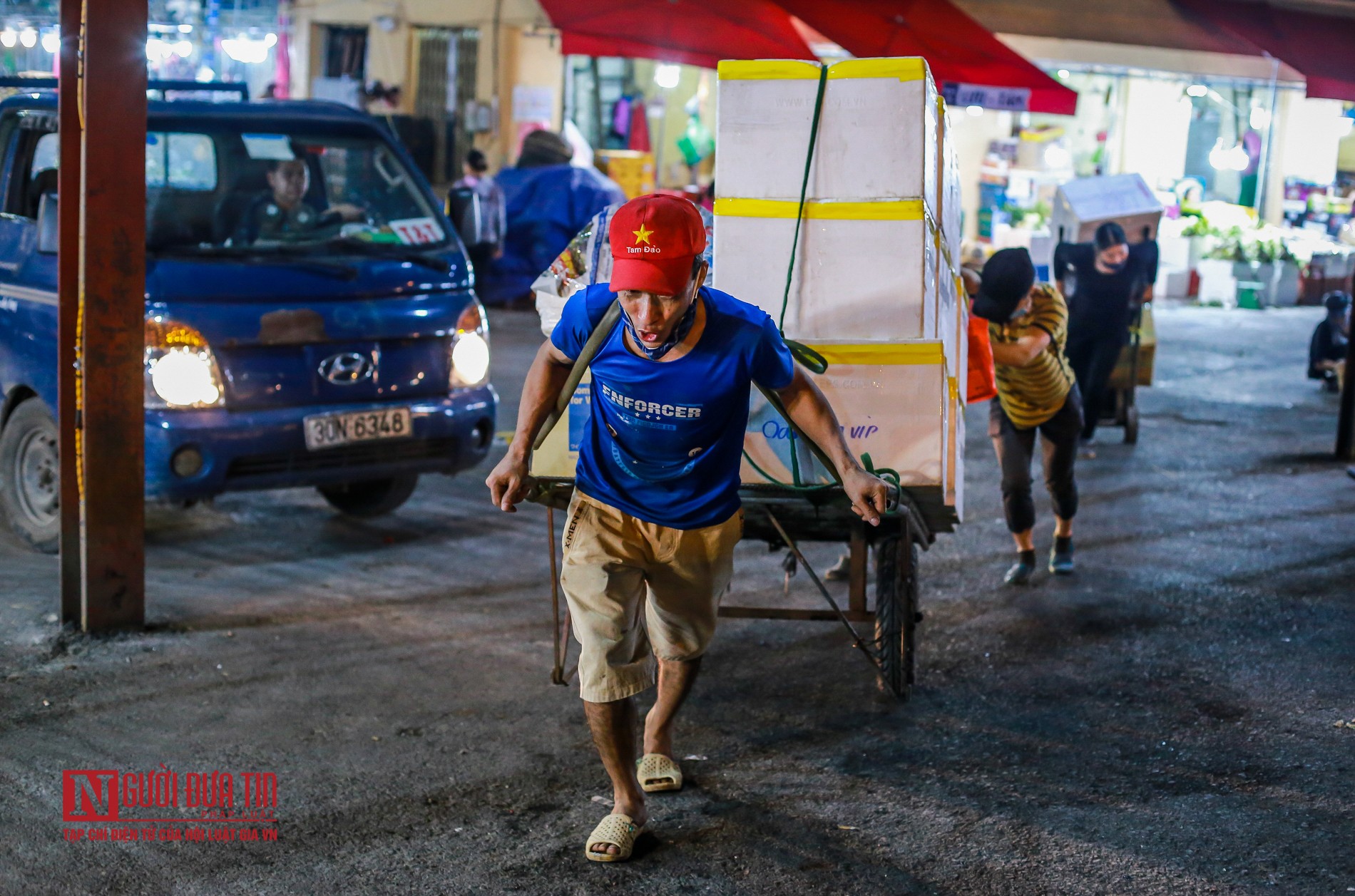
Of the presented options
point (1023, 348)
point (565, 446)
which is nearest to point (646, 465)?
point (565, 446)

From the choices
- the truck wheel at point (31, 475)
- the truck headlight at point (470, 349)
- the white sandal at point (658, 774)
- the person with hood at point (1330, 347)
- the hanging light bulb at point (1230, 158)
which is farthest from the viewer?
the hanging light bulb at point (1230, 158)

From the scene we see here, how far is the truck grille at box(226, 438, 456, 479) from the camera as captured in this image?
21.2ft

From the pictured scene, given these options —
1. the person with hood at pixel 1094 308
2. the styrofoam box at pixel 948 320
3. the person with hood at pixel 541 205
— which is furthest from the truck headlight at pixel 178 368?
the person with hood at pixel 541 205

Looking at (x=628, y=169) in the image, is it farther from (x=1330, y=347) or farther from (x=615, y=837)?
(x=615, y=837)

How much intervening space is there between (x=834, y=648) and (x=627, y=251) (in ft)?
8.96

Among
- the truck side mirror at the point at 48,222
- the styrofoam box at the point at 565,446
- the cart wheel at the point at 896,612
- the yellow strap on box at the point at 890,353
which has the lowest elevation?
the cart wheel at the point at 896,612

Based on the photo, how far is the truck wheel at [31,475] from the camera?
22.2 feet

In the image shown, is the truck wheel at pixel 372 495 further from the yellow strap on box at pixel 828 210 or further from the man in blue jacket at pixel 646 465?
the man in blue jacket at pixel 646 465

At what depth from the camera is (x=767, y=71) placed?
4.60 m

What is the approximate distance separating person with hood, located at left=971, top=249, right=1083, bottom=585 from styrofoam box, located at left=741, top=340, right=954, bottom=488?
60.7 inches

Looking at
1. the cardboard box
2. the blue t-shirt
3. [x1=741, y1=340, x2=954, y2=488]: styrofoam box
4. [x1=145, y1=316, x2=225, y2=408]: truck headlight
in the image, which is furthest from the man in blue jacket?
the cardboard box

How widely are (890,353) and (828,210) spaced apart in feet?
1.69

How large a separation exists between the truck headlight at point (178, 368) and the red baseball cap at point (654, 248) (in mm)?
3286

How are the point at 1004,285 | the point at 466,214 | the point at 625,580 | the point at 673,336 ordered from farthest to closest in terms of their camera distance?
1. the point at 466,214
2. the point at 1004,285
3. the point at 625,580
4. the point at 673,336
